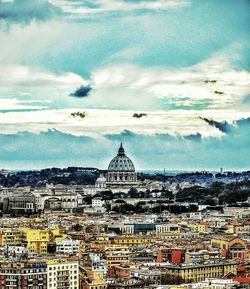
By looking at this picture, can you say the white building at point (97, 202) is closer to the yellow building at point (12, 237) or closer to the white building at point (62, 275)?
the yellow building at point (12, 237)

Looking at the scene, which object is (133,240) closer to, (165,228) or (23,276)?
(165,228)

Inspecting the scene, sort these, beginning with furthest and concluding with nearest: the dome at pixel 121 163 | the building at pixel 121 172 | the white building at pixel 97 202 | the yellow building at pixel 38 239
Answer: the dome at pixel 121 163
the building at pixel 121 172
the white building at pixel 97 202
the yellow building at pixel 38 239

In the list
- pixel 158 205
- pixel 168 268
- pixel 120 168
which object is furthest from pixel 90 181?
pixel 168 268

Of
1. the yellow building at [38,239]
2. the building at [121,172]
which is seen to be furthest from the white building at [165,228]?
the building at [121,172]

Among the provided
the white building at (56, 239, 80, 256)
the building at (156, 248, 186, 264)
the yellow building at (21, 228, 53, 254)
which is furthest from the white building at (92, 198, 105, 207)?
the building at (156, 248, 186, 264)

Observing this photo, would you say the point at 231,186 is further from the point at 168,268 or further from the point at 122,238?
the point at 168,268

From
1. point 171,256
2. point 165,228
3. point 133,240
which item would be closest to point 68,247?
point 171,256

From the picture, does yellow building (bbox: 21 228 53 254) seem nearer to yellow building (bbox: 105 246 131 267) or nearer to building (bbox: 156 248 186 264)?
yellow building (bbox: 105 246 131 267)
